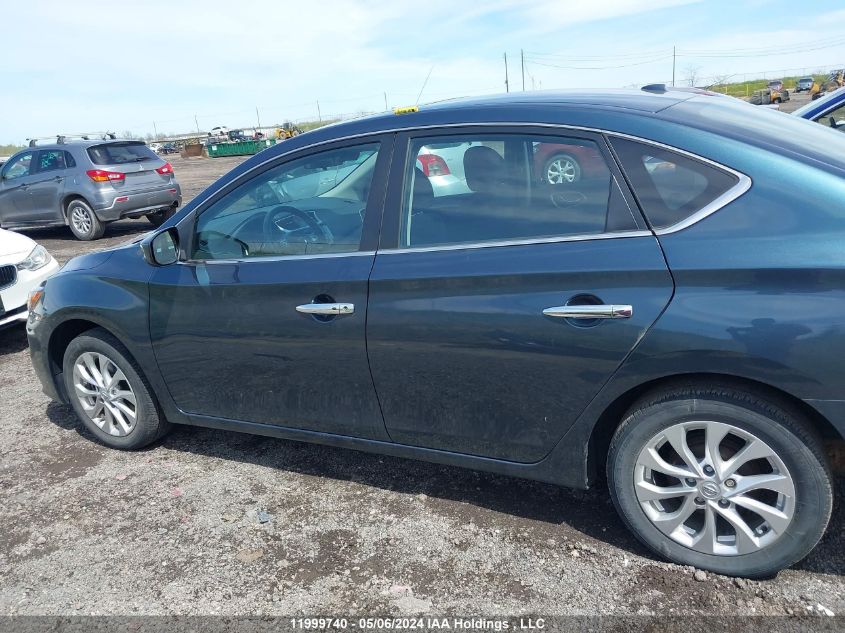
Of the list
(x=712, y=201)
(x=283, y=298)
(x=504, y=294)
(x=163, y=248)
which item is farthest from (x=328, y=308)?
(x=712, y=201)

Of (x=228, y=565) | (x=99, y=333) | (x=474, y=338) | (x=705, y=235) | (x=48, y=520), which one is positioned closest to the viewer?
(x=705, y=235)

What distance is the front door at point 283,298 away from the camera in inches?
114

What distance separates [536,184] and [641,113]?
1.51 ft

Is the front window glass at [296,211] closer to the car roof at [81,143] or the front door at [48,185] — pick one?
the car roof at [81,143]

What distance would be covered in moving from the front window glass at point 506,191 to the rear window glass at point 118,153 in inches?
403

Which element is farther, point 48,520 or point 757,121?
point 48,520

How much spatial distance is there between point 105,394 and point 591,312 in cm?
283

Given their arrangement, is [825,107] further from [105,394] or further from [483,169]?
[105,394]

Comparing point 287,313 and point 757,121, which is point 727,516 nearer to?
point 757,121

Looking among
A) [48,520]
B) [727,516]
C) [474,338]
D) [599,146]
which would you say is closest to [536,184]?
[599,146]

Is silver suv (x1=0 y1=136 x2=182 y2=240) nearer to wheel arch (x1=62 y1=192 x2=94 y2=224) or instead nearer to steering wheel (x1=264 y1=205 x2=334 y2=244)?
wheel arch (x1=62 y1=192 x2=94 y2=224)

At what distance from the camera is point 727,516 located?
245 cm

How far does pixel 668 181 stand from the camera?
237 centimetres

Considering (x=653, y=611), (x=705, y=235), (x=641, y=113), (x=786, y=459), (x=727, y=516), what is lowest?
(x=653, y=611)
